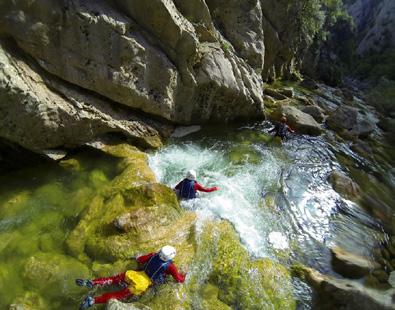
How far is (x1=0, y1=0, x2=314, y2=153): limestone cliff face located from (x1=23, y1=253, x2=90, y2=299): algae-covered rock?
4226 mm

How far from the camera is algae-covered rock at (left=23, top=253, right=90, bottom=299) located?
24.1ft

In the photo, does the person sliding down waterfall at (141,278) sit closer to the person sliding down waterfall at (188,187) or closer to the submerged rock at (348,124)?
the person sliding down waterfall at (188,187)

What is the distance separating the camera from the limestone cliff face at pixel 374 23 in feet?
223

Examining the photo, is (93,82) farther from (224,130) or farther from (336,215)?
(336,215)

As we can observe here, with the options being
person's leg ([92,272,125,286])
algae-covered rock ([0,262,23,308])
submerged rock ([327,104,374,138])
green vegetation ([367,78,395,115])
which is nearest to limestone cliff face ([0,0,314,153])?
algae-covered rock ([0,262,23,308])

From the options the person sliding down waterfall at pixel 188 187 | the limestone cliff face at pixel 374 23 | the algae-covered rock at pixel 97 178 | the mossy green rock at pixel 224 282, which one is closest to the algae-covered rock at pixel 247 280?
the mossy green rock at pixel 224 282

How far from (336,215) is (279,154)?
4.36 meters

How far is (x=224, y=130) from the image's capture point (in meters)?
16.5

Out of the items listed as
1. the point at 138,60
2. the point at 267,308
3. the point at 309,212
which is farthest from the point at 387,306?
the point at 138,60

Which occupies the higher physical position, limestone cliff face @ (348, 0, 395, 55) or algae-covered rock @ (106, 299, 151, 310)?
limestone cliff face @ (348, 0, 395, 55)

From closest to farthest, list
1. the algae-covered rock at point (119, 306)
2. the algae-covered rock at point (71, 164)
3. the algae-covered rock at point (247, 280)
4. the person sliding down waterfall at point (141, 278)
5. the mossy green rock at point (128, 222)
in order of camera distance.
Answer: the algae-covered rock at point (119, 306) → the person sliding down waterfall at point (141, 278) → the algae-covered rock at point (247, 280) → the mossy green rock at point (128, 222) → the algae-covered rock at point (71, 164)

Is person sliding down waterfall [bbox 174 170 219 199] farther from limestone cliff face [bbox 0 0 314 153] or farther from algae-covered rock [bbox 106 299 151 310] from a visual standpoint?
algae-covered rock [bbox 106 299 151 310]

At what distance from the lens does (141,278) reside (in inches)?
294

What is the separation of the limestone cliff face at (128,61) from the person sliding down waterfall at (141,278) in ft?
18.2
